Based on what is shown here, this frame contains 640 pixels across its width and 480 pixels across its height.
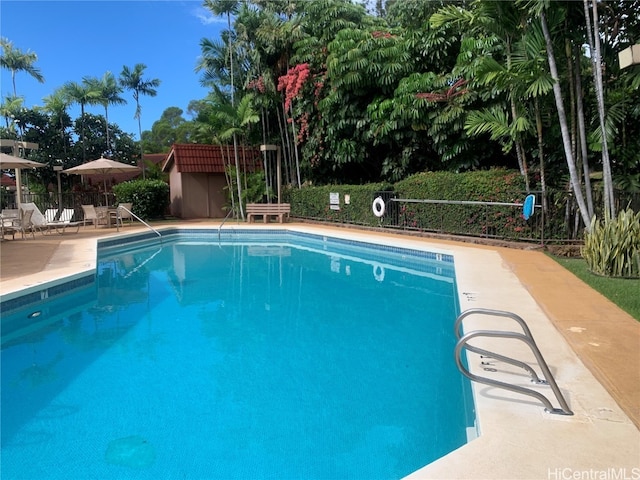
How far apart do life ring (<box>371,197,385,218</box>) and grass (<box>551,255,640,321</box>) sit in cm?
595

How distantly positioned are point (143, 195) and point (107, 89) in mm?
11995

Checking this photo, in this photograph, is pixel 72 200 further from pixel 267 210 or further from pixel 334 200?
pixel 334 200

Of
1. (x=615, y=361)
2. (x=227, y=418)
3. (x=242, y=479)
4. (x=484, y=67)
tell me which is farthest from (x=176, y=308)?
(x=484, y=67)

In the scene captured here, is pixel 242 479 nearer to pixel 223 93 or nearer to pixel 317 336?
pixel 317 336

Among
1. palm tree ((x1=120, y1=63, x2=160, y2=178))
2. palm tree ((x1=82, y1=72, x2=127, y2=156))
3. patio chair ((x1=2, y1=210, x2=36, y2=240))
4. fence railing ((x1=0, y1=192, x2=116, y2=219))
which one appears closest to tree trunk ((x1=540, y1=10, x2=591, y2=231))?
patio chair ((x1=2, y1=210, x2=36, y2=240))

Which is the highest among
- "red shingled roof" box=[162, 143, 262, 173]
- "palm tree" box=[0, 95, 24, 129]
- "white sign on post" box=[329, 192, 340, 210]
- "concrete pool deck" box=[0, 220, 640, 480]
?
"palm tree" box=[0, 95, 24, 129]

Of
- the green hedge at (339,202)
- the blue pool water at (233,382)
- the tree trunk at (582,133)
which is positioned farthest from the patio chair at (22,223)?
the tree trunk at (582,133)

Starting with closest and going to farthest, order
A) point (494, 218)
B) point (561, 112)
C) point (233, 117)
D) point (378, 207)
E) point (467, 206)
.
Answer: point (561, 112)
point (494, 218)
point (467, 206)
point (378, 207)
point (233, 117)

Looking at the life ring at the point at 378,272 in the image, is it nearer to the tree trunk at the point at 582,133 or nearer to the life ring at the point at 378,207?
the life ring at the point at 378,207

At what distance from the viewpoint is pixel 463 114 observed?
11242 mm

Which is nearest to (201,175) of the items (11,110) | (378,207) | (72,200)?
(72,200)

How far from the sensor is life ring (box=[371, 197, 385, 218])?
42.7 feet

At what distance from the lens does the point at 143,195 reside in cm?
1725

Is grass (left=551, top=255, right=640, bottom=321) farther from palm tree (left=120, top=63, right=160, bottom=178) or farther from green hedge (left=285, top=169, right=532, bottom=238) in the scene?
palm tree (left=120, top=63, right=160, bottom=178)
